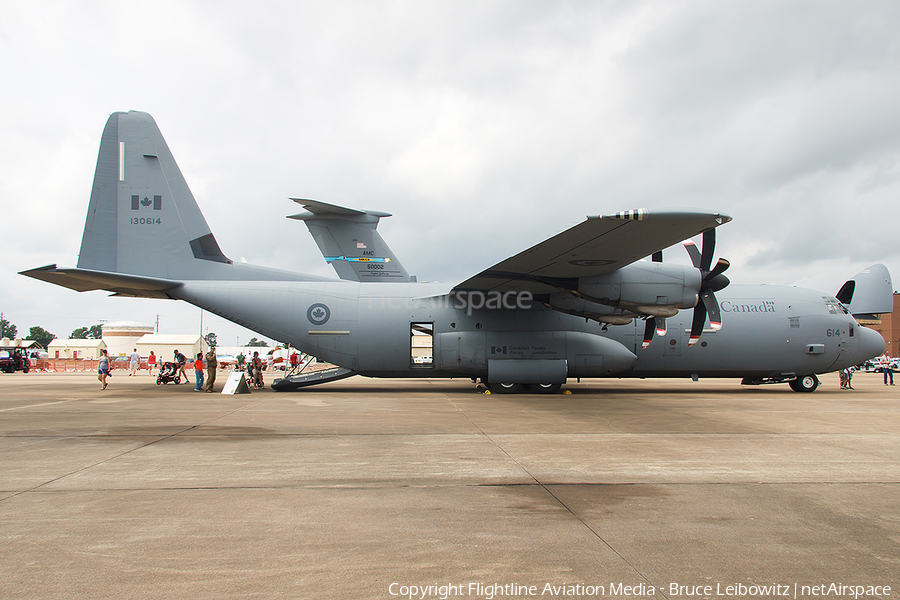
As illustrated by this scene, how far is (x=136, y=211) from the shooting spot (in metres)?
17.0

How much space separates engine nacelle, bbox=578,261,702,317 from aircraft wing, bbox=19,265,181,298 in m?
13.2

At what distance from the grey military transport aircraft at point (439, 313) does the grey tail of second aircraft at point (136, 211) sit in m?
0.03

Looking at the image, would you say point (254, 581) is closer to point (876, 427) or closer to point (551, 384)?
point (876, 427)

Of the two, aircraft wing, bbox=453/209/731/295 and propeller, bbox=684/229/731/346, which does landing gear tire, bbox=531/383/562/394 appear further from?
propeller, bbox=684/229/731/346

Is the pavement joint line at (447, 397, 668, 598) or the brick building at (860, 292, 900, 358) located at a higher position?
the brick building at (860, 292, 900, 358)

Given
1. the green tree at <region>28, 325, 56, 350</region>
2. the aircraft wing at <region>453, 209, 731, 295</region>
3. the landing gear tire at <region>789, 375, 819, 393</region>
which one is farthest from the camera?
Answer: the green tree at <region>28, 325, 56, 350</region>

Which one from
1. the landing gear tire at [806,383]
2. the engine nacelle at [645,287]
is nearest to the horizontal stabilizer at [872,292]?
the landing gear tire at [806,383]

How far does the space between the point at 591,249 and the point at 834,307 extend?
473 inches

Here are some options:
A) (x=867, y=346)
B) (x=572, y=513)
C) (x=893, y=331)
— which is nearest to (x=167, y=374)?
(x=572, y=513)

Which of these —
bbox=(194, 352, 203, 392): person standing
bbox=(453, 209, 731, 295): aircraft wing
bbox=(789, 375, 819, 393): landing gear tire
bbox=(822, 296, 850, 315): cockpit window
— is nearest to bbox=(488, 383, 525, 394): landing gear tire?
bbox=(453, 209, 731, 295): aircraft wing

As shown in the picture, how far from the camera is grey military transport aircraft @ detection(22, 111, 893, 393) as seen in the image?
16.6 meters

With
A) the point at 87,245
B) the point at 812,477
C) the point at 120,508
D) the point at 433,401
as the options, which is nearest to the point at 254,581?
the point at 120,508

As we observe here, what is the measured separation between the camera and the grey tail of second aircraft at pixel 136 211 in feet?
55.1

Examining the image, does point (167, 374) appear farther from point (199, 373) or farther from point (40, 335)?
point (40, 335)
